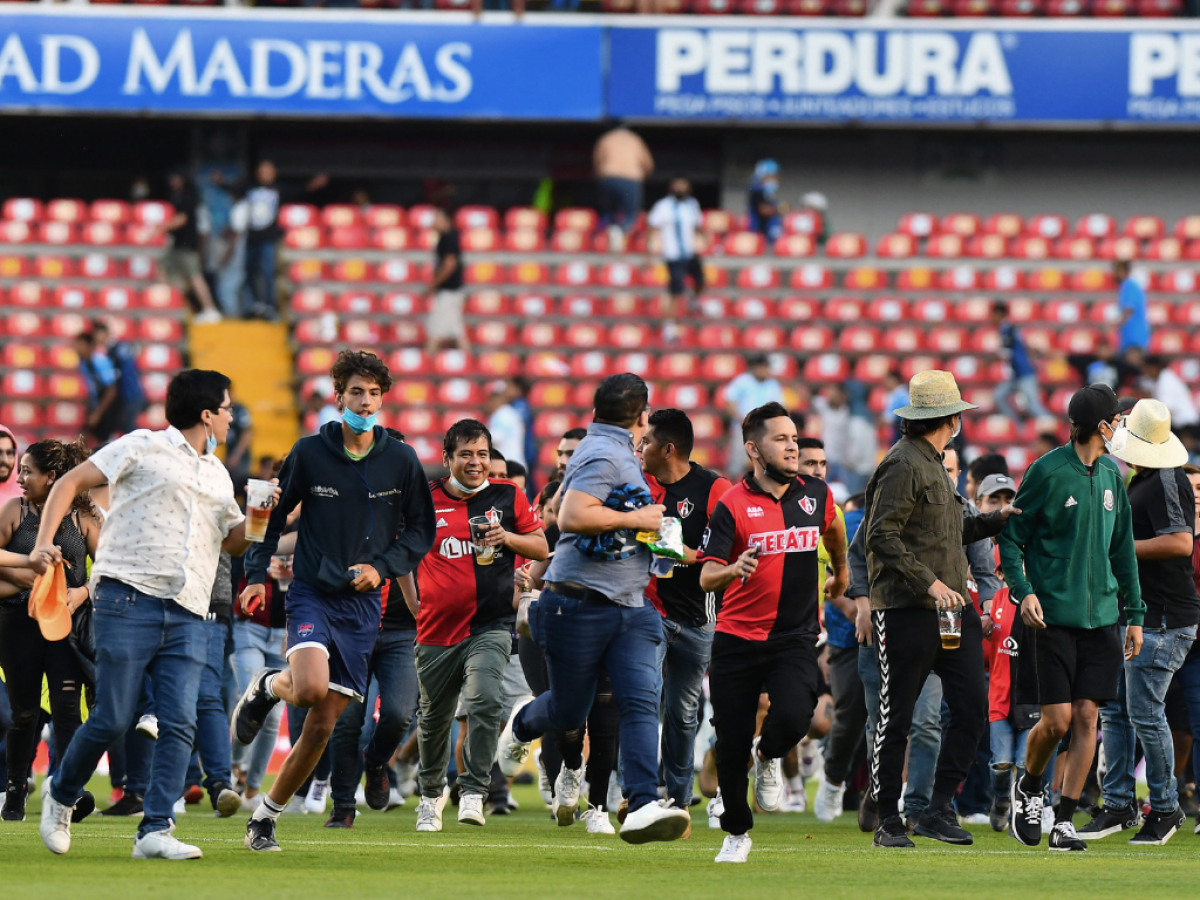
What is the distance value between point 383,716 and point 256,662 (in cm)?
266

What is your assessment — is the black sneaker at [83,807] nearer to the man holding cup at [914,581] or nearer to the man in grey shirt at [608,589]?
the man in grey shirt at [608,589]

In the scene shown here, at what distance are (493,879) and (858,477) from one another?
1546 centimetres

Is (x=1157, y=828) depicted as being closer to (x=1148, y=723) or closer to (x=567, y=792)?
(x=1148, y=723)

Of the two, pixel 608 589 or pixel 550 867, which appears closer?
pixel 550 867

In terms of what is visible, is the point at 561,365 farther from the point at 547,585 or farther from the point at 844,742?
the point at 547,585

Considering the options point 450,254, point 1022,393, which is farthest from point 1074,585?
point 450,254

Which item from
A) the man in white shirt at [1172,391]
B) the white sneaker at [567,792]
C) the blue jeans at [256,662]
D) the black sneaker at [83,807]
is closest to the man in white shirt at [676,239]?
the man in white shirt at [1172,391]

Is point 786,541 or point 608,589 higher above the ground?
point 786,541

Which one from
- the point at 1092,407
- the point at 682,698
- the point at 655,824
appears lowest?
the point at 655,824

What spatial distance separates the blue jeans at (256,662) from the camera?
12.1m

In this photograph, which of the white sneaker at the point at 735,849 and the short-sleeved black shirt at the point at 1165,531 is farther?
the short-sleeved black shirt at the point at 1165,531

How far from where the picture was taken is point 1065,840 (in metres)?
9.23

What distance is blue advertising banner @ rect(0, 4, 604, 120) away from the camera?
26.7 meters

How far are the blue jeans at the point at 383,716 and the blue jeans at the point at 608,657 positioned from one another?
1779 mm
